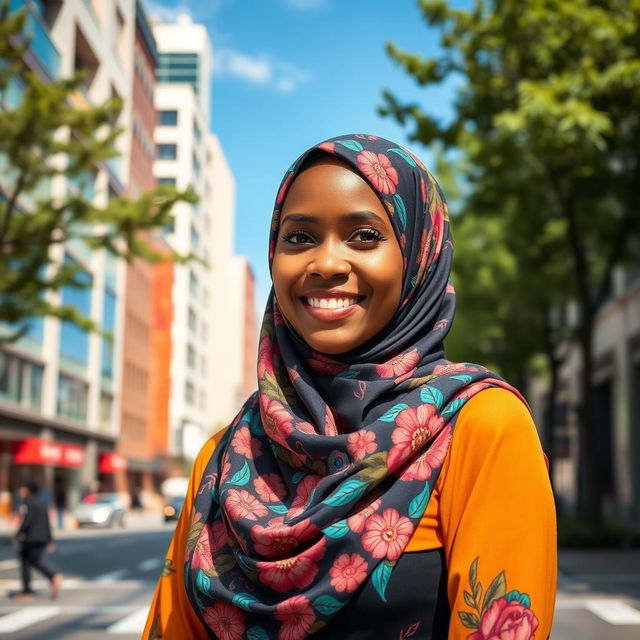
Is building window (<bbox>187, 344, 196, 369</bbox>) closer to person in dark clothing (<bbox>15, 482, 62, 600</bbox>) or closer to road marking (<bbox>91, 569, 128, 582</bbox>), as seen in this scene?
road marking (<bbox>91, 569, 128, 582</bbox>)

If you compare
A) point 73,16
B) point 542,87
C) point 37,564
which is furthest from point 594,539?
point 73,16

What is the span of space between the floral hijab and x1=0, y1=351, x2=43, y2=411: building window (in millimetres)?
36097

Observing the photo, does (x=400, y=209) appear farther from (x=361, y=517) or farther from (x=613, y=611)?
(x=613, y=611)

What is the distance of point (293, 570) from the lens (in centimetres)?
192

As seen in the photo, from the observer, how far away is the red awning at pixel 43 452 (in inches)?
1618

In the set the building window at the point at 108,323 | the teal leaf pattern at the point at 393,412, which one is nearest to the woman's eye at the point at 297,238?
the teal leaf pattern at the point at 393,412

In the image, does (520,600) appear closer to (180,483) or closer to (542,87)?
(542,87)

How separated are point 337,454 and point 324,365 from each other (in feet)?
0.71

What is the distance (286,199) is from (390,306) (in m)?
0.34

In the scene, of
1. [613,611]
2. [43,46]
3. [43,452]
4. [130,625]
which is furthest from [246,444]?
[43,452]

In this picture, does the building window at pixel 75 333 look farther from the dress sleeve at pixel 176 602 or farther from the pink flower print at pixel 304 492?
the pink flower print at pixel 304 492

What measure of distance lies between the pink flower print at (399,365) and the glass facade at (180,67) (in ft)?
292

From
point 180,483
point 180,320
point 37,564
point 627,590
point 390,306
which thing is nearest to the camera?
point 390,306

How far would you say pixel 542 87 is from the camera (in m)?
15.3
